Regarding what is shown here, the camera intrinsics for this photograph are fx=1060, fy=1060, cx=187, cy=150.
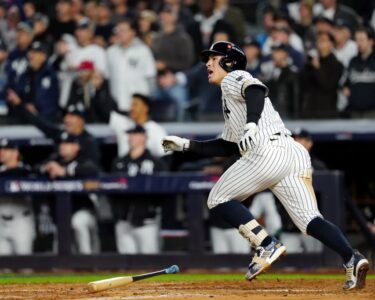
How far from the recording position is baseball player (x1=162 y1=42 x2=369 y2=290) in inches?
270

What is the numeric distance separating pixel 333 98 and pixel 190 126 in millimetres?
1705

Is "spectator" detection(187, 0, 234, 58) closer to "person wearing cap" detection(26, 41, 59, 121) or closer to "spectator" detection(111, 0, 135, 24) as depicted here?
"spectator" detection(111, 0, 135, 24)

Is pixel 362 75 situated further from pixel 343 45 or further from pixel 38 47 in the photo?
pixel 38 47

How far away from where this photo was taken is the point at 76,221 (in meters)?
11.5

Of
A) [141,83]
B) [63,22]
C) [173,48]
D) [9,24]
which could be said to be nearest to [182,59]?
[173,48]

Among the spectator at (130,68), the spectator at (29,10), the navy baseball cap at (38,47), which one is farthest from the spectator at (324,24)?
the spectator at (29,10)

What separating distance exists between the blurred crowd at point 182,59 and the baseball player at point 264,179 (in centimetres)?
505

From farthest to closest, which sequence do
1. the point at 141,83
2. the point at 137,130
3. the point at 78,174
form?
the point at 141,83 → the point at 78,174 → the point at 137,130

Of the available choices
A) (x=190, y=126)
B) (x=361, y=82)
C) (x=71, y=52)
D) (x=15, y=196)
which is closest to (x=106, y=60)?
(x=71, y=52)

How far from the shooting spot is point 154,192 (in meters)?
11.4

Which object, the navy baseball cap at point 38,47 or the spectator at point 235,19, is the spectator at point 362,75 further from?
the navy baseball cap at point 38,47

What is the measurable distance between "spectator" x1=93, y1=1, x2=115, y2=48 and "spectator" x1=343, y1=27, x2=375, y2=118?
340 centimetres

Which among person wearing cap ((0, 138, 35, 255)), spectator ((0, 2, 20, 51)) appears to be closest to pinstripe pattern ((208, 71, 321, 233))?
person wearing cap ((0, 138, 35, 255))

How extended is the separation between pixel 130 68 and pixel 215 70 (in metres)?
5.74
